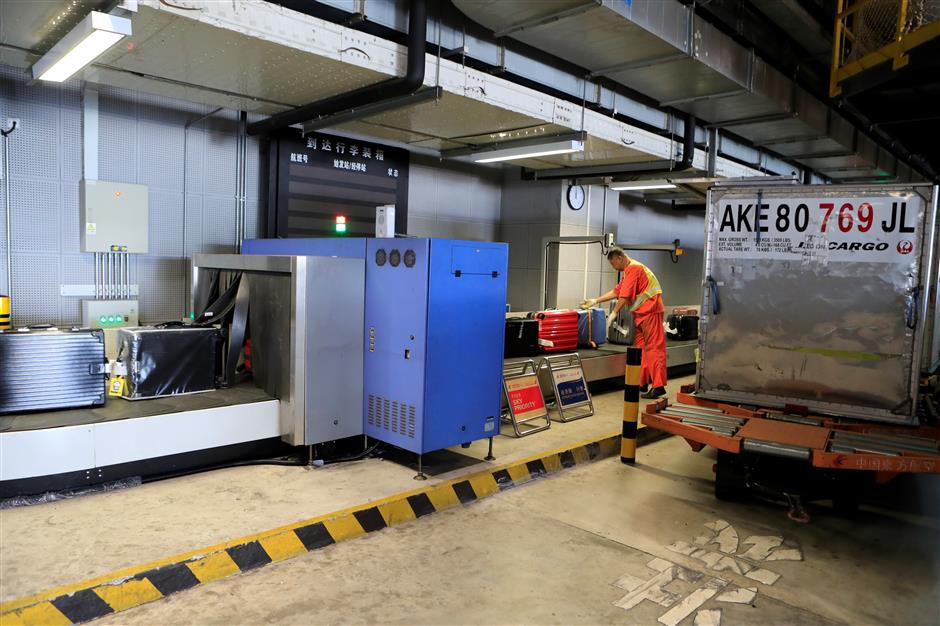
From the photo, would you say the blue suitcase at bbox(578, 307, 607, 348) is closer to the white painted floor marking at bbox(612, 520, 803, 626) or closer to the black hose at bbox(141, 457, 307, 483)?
the white painted floor marking at bbox(612, 520, 803, 626)

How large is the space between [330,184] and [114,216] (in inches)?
98.9

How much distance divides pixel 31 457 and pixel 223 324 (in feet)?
6.76

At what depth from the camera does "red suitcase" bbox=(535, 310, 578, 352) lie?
7.85 meters

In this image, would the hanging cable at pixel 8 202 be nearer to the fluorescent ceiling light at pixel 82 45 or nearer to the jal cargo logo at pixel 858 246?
the fluorescent ceiling light at pixel 82 45

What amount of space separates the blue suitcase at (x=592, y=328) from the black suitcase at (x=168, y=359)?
5.09 meters

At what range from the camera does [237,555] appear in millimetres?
3562

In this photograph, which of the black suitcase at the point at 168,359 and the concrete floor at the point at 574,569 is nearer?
the concrete floor at the point at 574,569

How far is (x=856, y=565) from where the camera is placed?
4.05 m

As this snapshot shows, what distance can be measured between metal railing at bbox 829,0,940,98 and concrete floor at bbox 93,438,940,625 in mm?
4505

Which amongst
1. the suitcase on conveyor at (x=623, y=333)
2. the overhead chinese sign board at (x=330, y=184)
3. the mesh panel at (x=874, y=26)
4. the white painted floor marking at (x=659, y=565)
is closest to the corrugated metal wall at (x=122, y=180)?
the overhead chinese sign board at (x=330, y=184)

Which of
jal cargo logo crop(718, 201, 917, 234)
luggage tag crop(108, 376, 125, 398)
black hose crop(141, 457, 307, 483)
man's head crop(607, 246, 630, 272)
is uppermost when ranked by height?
jal cargo logo crop(718, 201, 917, 234)

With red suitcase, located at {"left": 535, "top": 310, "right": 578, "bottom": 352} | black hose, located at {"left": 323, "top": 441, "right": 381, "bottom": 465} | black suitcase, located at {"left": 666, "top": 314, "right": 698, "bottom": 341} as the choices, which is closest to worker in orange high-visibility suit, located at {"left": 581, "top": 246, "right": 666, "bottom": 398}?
red suitcase, located at {"left": 535, "top": 310, "right": 578, "bottom": 352}

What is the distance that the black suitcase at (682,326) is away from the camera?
10656 millimetres

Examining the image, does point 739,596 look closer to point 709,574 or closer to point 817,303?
point 709,574
